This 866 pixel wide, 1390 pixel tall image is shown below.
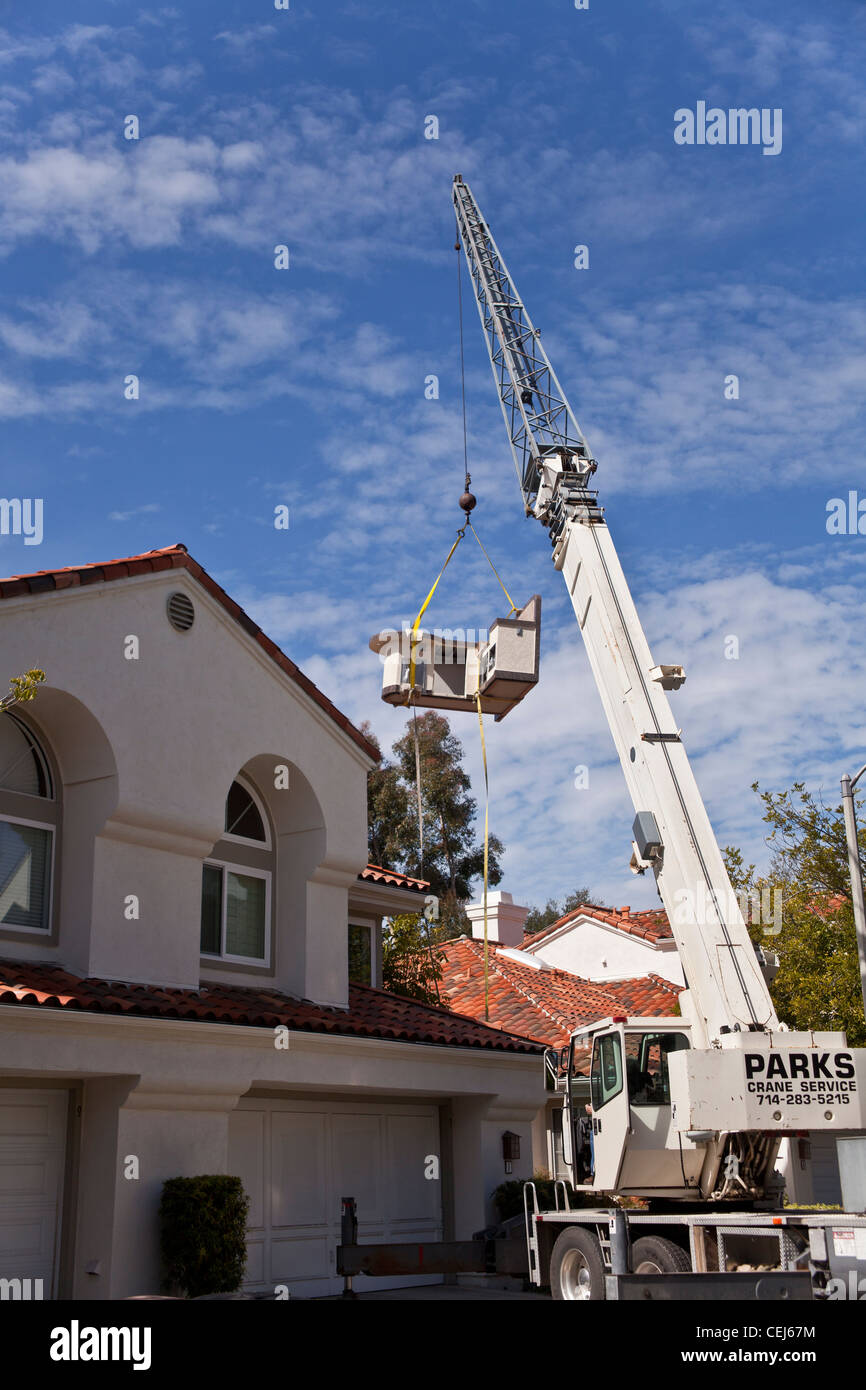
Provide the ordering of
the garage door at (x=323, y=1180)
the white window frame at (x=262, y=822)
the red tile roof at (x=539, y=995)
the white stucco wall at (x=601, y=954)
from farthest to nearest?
the white stucco wall at (x=601, y=954)
the red tile roof at (x=539, y=995)
the white window frame at (x=262, y=822)
the garage door at (x=323, y=1180)

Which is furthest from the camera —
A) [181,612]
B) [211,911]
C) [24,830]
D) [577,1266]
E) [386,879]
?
[386,879]

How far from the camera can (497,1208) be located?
61.8 ft

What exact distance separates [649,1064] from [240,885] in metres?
7.15

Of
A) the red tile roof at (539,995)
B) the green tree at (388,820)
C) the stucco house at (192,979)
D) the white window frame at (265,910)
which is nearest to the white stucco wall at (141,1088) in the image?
the stucco house at (192,979)

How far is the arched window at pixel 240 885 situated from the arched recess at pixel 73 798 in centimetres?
219

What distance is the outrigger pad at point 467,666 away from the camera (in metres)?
17.3

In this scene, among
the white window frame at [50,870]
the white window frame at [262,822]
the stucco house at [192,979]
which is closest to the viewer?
the stucco house at [192,979]

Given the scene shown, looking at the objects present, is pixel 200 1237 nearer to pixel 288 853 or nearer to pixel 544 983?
pixel 288 853

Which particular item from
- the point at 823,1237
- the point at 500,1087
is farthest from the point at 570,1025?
the point at 823,1237

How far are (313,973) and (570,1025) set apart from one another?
31.8 feet

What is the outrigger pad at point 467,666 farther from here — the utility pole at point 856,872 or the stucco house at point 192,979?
the utility pole at point 856,872

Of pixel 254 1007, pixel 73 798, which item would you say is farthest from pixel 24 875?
pixel 254 1007

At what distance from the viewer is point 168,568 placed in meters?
A: 16.9
